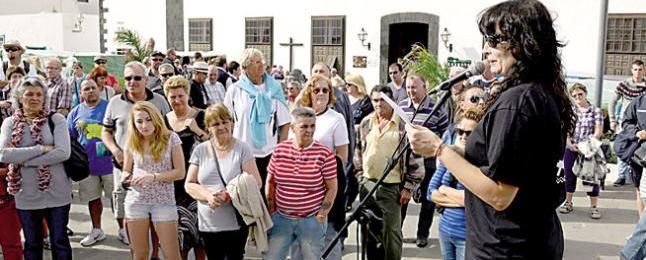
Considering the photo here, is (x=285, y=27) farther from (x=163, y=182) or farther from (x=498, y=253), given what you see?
(x=498, y=253)

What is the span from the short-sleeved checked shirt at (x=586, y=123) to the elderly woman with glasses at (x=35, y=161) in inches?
207

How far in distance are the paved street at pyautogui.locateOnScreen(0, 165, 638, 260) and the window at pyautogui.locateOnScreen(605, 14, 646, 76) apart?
6125mm

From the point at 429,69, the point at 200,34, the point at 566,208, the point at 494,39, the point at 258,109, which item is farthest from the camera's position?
the point at 200,34

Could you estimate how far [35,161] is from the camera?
411 centimetres

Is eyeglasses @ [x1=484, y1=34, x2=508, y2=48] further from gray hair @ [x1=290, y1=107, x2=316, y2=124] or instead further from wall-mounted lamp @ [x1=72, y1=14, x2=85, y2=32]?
wall-mounted lamp @ [x1=72, y1=14, x2=85, y2=32]

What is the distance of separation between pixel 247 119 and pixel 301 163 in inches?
39.6

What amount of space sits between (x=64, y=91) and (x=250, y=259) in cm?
308

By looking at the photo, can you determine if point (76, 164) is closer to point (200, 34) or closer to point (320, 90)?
point (320, 90)

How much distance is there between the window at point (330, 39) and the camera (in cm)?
1559

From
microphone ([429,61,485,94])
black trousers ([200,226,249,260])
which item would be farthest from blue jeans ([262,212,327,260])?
microphone ([429,61,485,94])

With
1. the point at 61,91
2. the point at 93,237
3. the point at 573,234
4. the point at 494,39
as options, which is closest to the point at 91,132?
the point at 93,237

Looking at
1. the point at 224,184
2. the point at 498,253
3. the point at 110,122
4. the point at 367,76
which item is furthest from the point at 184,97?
the point at 367,76

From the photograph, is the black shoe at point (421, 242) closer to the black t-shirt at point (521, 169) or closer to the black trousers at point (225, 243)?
the black trousers at point (225, 243)

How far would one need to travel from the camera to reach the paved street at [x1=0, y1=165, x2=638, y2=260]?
519 cm
